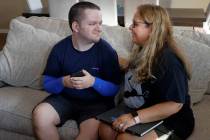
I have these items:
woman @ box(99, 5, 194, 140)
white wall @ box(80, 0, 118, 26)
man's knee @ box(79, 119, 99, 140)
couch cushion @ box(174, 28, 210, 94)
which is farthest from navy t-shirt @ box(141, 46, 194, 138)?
white wall @ box(80, 0, 118, 26)

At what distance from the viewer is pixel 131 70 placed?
1800 mm

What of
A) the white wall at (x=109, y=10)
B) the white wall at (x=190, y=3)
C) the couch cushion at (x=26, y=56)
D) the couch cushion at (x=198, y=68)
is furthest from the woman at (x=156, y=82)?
the white wall at (x=190, y=3)

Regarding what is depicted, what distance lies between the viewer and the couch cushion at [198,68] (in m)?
1.99

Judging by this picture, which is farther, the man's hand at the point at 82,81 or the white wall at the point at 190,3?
the white wall at the point at 190,3

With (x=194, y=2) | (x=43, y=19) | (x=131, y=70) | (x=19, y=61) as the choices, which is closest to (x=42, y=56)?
(x=19, y=61)

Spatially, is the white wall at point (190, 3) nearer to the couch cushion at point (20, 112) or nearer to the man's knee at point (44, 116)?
the couch cushion at point (20, 112)

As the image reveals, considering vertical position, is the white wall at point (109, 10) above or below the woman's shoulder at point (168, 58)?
above

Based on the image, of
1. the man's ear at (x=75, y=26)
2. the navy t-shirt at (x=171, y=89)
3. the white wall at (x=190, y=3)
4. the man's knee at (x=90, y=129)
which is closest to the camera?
the navy t-shirt at (x=171, y=89)

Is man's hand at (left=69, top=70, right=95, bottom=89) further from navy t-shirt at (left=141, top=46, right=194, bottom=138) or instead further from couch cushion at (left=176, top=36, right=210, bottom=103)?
couch cushion at (left=176, top=36, right=210, bottom=103)

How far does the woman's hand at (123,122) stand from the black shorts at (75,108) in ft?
0.85

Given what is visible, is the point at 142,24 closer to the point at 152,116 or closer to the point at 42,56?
the point at 152,116

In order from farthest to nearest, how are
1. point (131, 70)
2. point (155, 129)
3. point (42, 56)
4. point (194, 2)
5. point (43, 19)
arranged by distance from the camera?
1. point (194, 2)
2. point (43, 19)
3. point (42, 56)
4. point (131, 70)
5. point (155, 129)

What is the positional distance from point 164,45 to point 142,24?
15cm

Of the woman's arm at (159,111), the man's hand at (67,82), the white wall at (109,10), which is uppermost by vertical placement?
the white wall at (109,10)
